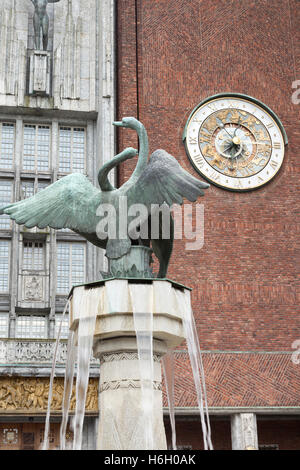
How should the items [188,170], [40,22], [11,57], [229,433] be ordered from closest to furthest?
[229,433]
[188,170]
[11,57]
[40,22]

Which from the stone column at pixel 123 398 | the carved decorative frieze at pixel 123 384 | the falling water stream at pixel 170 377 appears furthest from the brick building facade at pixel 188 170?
the carved decorative frieze at pixel 123 384

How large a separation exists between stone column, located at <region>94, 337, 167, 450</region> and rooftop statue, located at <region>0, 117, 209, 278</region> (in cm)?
137

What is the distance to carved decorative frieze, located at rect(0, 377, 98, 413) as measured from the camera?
18.9 m

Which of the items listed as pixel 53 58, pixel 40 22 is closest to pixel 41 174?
pixel 53 58

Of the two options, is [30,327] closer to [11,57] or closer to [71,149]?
[71,149]

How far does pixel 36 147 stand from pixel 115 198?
41.5 ft

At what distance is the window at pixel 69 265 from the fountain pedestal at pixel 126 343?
11418mm

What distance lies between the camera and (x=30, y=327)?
20.9 meters

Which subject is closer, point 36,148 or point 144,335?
point 144,335

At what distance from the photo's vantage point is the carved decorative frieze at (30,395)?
1892cm

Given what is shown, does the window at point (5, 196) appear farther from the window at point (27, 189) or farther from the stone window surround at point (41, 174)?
the window at point (27, 189)

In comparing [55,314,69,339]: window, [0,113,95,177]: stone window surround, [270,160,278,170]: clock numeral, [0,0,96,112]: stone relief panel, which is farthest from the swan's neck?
[0,0,96,112]: stone relief panel
